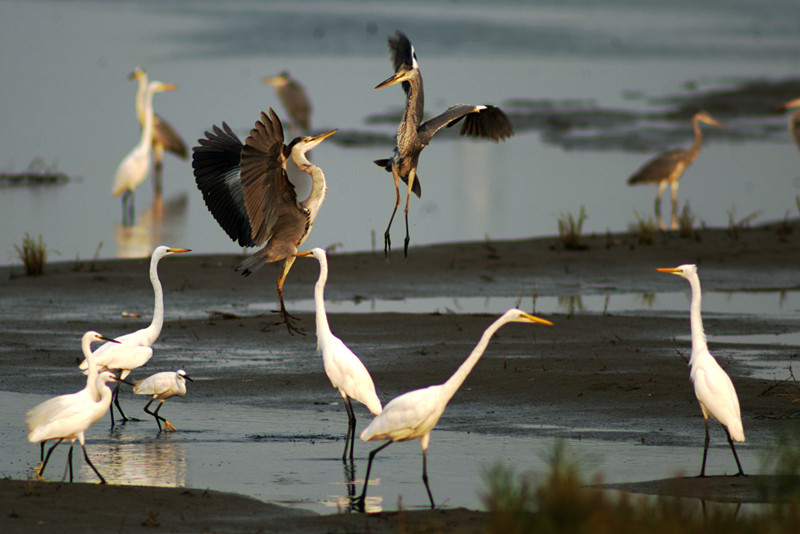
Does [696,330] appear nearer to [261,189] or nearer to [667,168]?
[261,189]

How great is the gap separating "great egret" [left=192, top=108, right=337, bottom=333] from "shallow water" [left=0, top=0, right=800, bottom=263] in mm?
7349

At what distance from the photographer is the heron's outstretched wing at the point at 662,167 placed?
22078 mm

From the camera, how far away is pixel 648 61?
62375mm

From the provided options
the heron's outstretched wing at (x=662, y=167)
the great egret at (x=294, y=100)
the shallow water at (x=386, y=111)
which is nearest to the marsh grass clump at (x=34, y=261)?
the shallow water at (x=386, y=111)

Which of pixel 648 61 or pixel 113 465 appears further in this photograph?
pixel 648 61

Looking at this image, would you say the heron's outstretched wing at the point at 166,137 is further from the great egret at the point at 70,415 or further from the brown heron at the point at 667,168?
the great egret at the point at 70,415

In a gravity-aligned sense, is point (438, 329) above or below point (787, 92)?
below

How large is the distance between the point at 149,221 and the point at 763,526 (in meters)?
16.9

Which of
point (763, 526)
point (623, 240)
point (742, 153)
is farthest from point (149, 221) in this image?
point (742, 153)

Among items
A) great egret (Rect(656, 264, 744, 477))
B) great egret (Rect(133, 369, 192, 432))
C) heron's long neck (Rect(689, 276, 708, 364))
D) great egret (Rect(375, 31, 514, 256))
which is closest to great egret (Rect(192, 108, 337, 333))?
great egret (Rect(375, 31, 514, 256))

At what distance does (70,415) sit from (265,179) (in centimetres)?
271

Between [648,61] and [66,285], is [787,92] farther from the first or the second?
[66,285]

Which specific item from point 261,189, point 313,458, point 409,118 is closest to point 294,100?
point 409,118

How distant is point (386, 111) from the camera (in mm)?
43125
